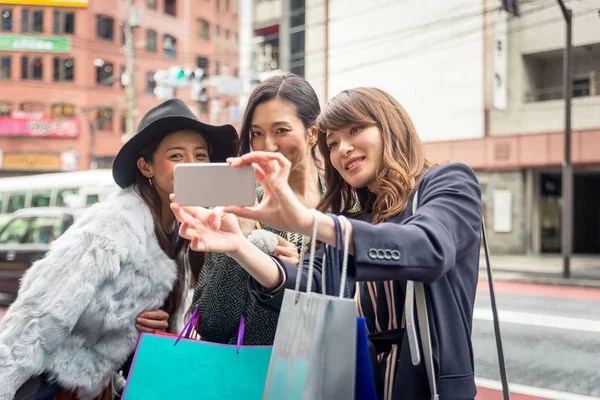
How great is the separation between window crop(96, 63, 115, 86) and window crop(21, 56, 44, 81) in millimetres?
2921

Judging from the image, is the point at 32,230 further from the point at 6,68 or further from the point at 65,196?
the point at 6,68

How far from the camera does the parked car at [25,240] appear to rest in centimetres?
788

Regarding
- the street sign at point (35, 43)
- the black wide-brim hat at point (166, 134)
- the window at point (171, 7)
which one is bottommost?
the black wide-brim hat at point (166, 134)

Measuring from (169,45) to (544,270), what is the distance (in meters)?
25.8

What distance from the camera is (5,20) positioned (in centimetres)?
1383

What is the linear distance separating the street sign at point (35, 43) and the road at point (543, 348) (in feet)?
47.9

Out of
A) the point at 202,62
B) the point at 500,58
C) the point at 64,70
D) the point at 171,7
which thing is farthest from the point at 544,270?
the point at 64,70

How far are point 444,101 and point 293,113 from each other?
1263 centimetres

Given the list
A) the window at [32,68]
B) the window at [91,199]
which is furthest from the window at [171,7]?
the window at [91,199]

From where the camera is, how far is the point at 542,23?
31.8 ft

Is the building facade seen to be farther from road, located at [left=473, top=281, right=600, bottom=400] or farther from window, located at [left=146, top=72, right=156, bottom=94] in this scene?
window, located at [left=146, top=72, right=156, bottom=94]

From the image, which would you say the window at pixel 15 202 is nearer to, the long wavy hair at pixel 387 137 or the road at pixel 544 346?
the road at pixel 544 346

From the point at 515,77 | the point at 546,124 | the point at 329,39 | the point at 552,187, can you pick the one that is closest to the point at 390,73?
the point at 329,39

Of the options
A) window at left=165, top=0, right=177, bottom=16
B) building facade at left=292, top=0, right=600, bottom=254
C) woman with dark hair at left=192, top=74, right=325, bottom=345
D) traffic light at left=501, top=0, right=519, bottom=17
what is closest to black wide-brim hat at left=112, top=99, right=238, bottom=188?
woman with dark hair at left=192, top=74, right=325, bottom=345
